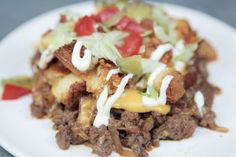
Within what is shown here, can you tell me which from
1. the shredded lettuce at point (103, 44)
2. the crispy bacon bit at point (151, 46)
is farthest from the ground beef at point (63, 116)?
the crispy bacon bit at point (151, 46)

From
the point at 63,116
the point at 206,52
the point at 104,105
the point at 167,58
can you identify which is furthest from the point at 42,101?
the point at 206,52

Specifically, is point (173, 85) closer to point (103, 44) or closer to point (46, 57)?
point (103, 44)

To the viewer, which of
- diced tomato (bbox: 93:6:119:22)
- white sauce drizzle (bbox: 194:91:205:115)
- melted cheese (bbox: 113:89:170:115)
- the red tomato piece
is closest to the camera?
melted cheese (bbox: 113:89:170:115)

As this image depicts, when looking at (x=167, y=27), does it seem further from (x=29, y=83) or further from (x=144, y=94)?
(x=29, y=83)

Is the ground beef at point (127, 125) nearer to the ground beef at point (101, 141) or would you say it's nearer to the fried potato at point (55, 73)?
the ground beef at point (101, 141)

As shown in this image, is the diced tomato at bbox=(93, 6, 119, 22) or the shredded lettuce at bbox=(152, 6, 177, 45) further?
the diced tomato at bbox=(93, 6, 119, 22)

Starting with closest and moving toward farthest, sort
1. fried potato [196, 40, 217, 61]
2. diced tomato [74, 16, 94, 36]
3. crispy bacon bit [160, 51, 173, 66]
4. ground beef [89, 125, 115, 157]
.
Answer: ground beef [89, 125, 115, 157], crispy bacon bit [160, 51, 173, 66], diced tomato [74, 16, 94, 36], fried potato [196, 40, 217, 61]

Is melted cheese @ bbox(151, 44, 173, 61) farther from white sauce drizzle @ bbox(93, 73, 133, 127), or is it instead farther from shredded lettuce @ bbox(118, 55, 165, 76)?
white sauce drizzle @ bbox(93, 73, 133, 127)

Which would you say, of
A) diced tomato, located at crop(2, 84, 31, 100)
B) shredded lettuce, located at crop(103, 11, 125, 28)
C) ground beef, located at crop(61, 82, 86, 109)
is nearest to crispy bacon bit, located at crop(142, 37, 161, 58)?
shredded lettuce, located at crop(103, 11, 125, 28)
